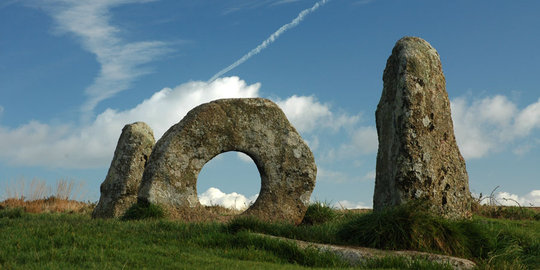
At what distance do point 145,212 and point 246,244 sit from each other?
510cm

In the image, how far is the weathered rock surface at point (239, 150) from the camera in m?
13.9

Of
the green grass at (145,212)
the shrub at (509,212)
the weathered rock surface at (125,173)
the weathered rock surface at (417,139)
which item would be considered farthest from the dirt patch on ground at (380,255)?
the shrub at (509,212)

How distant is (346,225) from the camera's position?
1026 cm

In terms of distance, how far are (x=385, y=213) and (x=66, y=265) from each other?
18.0 feet

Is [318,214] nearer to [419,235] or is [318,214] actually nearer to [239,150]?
[239,150]

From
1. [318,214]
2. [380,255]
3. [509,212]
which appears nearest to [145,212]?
[318,214]

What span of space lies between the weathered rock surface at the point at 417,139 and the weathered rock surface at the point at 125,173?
8611 millimetres

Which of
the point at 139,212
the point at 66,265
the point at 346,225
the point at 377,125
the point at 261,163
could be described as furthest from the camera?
the point at 261,163

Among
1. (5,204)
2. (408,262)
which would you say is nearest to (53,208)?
(5,204)

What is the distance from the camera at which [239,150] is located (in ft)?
47.6

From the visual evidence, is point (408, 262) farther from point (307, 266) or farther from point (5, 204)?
point (5, 204)

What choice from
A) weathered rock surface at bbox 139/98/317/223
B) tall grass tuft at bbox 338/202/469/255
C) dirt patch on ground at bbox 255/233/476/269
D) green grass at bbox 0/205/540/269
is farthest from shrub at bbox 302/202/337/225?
dirt patch on ground at bbox 255/233/476/269

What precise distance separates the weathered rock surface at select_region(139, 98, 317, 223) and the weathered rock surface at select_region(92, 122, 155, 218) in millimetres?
3068

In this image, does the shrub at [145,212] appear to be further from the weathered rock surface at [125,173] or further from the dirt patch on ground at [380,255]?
the dirt patch on ground at [380,255]
